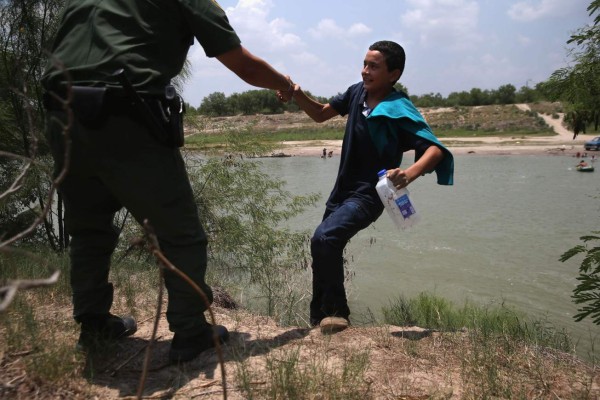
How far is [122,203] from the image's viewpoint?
2.46 metres

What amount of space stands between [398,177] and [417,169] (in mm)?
136

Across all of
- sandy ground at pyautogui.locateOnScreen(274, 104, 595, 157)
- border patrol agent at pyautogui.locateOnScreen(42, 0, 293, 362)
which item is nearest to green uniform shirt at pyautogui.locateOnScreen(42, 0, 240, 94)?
border patrol agent at pyautogui.locateOnScreen(42, 0, 293, 362)

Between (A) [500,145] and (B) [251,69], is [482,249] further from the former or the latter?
(A) [500,145]

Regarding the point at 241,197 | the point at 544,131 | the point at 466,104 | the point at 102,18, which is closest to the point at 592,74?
the point at 102,18

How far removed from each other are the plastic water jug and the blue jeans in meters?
0.22

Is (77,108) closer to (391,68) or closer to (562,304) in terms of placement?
(391,68)

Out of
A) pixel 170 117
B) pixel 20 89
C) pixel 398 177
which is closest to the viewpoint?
pixel 170 117

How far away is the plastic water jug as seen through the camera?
311cm

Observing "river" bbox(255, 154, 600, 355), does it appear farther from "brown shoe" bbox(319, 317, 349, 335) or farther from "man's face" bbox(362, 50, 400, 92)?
"man's face" bbox(362, 50, 400, 92)

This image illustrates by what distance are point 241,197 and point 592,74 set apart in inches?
234

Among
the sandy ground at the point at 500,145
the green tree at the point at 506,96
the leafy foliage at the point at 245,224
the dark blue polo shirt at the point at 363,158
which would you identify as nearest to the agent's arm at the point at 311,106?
the dark blue polo shirt at the point at 363,158

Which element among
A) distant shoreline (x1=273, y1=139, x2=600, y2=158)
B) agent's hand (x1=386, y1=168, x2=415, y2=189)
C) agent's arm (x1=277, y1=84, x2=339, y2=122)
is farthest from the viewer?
distant shoreline (x1=273, y1=139, x2=600, y2=158)

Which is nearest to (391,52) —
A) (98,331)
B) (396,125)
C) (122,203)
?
(396,125)

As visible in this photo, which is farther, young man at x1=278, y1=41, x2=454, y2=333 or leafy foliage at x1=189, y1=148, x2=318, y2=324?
leafy foliage at x1=189, y1=148, x2=318, y2=324
